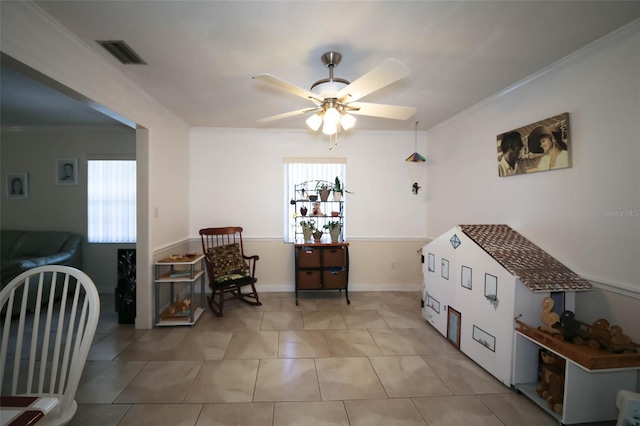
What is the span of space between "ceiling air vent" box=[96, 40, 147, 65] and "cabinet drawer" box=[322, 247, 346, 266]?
2.84 metres

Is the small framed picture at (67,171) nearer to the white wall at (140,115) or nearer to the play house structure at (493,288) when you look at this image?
the white wall at (140,115)

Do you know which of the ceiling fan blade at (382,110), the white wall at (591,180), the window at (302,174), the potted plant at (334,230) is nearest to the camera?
the white wall at (591,180)

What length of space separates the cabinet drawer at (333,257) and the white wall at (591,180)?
6.35 ft

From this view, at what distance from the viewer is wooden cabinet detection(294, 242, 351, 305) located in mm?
3869

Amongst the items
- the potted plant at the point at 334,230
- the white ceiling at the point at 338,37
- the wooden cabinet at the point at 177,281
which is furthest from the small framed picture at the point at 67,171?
the potted plant at the point at 334,230

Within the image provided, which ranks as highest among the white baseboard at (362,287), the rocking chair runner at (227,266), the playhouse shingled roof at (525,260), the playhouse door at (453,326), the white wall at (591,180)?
the white wall at (591,180)

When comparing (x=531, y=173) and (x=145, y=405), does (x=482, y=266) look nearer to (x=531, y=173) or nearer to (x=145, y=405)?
(x=531, y=173)

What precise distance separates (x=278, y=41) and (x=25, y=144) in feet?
15.3

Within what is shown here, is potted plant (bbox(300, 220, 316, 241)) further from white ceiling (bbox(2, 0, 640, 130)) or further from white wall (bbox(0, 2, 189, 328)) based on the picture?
white ceiling (bbox(2, 0, 640, 130))

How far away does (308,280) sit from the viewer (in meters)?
3.88

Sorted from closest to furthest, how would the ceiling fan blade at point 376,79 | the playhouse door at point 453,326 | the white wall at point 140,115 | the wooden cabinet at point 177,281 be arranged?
the ceiling fan blade at point 376,79 → the white wall at point 140,115 → the playhouse door at point 453,326 → the wooden cabinet at point 177,281

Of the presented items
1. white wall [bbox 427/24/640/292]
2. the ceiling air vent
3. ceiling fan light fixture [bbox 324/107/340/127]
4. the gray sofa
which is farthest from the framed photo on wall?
the gray sofa

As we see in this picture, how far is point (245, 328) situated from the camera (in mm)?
3076

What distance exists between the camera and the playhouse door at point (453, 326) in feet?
8.58
